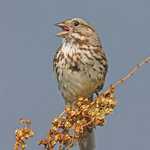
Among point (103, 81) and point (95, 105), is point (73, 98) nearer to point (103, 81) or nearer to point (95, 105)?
point (103, 81)

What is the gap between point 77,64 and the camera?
22.3ft

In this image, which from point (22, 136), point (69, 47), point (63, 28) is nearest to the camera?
point (22, 136)

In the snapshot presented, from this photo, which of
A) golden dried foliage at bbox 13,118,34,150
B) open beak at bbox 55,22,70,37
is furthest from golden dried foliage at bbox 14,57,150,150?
open beak at bbox 55,22,70,37

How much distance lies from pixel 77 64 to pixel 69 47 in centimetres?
30

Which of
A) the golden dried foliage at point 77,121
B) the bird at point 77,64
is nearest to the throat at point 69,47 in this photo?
the bird at point 77,64

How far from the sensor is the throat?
691cm

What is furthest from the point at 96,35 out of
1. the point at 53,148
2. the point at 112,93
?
the point at 53,148

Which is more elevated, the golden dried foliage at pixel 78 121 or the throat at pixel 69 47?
the throat at pixel 69 47

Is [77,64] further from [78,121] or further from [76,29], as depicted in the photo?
[78,121]

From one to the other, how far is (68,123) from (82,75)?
9.64 ft

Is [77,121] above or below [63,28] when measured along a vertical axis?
below

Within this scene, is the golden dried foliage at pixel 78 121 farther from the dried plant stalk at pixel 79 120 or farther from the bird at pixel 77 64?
the bird at pixel 77 64

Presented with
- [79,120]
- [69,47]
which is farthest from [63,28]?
[79,120]

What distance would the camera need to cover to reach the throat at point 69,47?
6908 mm
